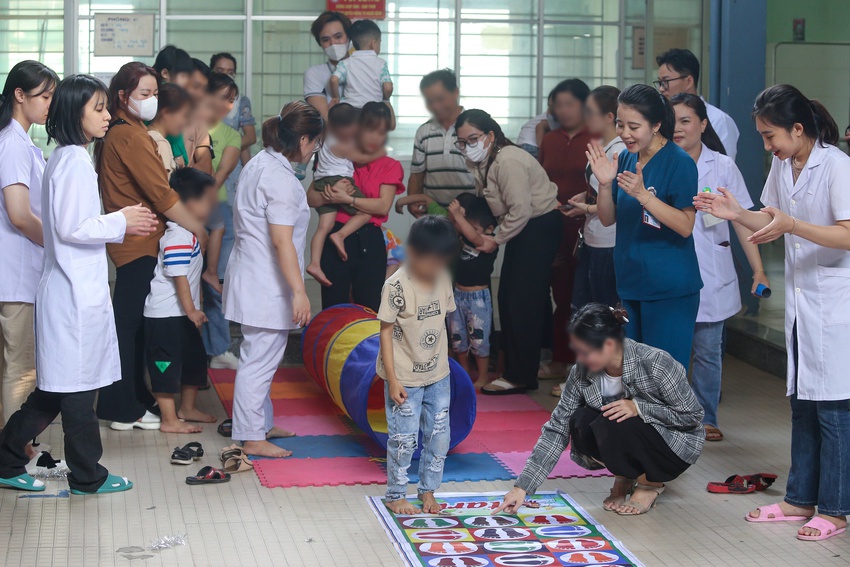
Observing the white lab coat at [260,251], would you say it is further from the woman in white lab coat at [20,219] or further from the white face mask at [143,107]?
the woman in white lab coat at [20,219]

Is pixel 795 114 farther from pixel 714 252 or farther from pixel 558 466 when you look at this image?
pixel 558 466

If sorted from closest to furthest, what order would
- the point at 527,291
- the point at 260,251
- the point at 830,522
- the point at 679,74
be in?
1. the point at 830,522
2. the point at 260,251
3. the point at 679,74
4. the point at 527,291

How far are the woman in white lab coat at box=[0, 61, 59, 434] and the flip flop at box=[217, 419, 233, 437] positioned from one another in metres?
0.90

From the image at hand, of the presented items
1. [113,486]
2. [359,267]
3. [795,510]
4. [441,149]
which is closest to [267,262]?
[113,486]

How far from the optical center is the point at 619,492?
4.21 metres

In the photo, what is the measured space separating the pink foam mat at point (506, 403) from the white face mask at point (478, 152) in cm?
127

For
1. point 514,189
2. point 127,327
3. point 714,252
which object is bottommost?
point 127,327

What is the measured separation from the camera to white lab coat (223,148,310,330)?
4.53 meters

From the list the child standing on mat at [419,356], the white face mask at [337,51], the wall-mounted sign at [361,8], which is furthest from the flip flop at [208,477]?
the wall-mounted sign at [361,8]

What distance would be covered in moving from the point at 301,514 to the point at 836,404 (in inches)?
76.8

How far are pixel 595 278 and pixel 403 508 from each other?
202 cm

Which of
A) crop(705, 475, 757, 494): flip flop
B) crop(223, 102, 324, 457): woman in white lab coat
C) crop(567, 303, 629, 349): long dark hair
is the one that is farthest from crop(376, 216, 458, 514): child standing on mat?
crop(705, 475, 757, 494): flip flop

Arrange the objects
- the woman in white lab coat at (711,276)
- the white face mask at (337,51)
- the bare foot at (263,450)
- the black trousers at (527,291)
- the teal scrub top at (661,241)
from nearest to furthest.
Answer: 1. the teal scrub top at (661,241)
2. the bare foot at (263,450)
3. the woman in white lab coat at (711,276)
4. the black trousers at (527,291)
5. the white face mask at (337,51)

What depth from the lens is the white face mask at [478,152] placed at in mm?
5637
